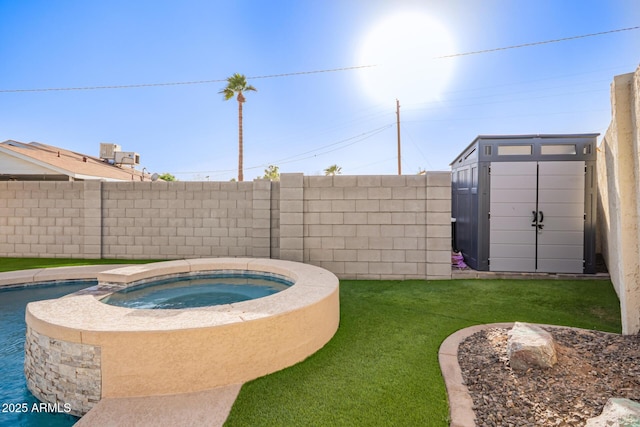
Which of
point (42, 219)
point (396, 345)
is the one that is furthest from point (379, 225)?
point (42, 219)

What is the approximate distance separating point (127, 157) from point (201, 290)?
15685 millimetres

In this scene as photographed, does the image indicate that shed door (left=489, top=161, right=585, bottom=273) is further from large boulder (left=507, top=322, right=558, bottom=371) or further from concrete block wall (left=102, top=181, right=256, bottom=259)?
concrete block wall (left=102, top=181, right=256, bottom=259)

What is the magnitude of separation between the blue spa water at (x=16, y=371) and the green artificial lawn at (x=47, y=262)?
1.91 metres

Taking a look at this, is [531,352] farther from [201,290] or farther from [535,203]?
[535,203]

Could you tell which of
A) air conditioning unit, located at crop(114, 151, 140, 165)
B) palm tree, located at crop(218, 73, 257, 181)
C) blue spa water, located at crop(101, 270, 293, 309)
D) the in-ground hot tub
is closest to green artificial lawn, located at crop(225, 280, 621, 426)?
the in-ground hot tub

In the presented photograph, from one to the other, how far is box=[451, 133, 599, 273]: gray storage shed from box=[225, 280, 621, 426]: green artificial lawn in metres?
0.56

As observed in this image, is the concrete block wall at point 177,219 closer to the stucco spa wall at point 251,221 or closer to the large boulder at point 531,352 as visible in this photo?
the stucco spa wall at point 251,221

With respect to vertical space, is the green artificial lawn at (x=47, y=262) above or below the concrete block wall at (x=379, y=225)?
below

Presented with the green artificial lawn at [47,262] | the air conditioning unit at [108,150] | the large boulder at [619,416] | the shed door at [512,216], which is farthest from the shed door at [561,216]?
the air conditioning unit at [108,150]

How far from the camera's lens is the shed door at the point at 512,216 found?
6.52 meters

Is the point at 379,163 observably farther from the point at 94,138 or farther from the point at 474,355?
the point at 474,355

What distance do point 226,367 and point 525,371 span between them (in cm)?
256

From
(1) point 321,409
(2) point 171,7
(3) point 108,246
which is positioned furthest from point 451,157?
(3) point 108,246

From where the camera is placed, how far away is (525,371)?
8.80 ft
